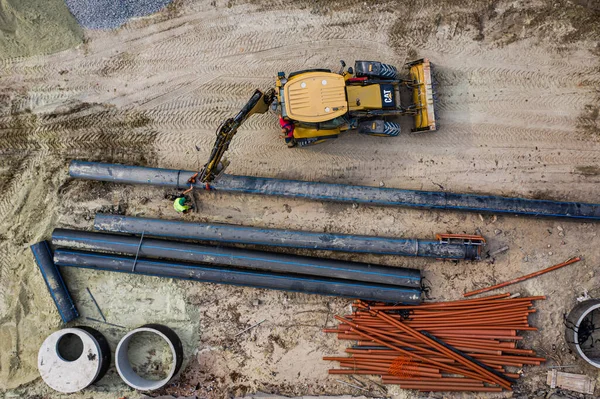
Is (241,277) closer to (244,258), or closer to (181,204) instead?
(244,258)

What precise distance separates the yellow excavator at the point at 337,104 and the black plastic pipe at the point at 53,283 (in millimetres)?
4382

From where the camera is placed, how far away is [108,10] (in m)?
12.5

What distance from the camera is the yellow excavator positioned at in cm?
1082

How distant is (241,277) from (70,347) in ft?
16.4

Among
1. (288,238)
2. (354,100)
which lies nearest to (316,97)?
(354,100)

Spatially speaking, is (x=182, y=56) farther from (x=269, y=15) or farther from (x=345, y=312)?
(x=345, y=312)

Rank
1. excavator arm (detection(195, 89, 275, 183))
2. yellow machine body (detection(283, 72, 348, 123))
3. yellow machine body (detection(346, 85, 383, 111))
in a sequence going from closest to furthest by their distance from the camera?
excavator arm (detection(195, 89, 275, 183)) → yellow machine body (detection(283, 72, 348, 123)) → yellow machine body (detection(346, 85, 383, 111))

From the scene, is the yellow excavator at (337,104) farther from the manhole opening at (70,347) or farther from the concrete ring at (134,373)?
the manhole opening at (70,347)

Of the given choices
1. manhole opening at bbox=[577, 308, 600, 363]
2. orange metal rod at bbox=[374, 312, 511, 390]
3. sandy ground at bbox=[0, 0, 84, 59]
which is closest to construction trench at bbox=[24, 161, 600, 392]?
orange metal rod at bbox=[374, 312, 511, 390]

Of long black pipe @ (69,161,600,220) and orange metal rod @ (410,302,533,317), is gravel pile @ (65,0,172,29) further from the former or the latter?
orange metal rod @ (410,302,533,317)

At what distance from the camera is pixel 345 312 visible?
12.3 metres

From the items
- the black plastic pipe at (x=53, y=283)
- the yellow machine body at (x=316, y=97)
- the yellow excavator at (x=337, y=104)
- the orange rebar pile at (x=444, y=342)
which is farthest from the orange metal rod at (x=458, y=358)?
the black plastic pipe at (x=53, y=283)

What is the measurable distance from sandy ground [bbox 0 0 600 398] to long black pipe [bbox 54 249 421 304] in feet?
1.71

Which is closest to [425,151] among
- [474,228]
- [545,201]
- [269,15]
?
[474,228]
